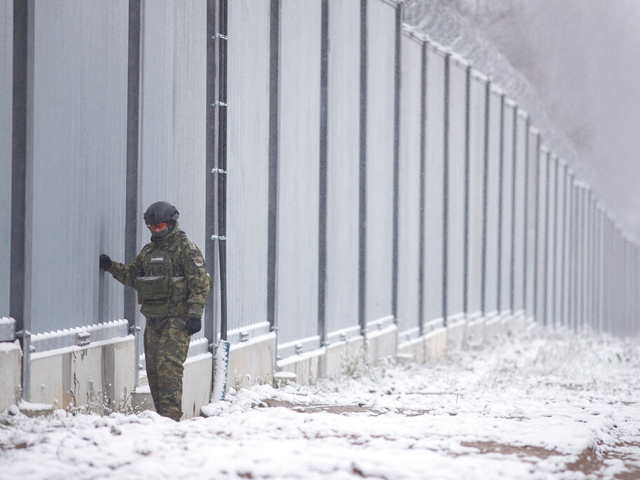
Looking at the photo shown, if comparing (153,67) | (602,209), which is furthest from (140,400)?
(602,209)

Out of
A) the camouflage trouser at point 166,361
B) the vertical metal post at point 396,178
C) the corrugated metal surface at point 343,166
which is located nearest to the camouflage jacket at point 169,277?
the camouflage trouser at point 166,361

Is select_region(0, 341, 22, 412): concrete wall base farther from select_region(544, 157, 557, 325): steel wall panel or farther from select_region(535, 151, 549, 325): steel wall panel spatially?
select_region(544, 157, 557, 325): steel wall panel

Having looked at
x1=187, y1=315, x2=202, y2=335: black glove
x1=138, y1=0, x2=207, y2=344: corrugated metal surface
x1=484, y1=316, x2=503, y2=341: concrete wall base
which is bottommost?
x1=484, y1=316, x2=503, y2=341: concrete wall base

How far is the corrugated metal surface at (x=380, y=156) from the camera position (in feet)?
48.3

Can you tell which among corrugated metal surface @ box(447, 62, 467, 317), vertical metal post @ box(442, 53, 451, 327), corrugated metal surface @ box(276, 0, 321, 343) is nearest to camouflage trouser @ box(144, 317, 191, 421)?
corrugated metal surface @ box(276, 0, 321, 343)

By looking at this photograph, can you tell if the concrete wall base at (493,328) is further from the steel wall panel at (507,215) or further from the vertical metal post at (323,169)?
the vertical metal post at (323,169)

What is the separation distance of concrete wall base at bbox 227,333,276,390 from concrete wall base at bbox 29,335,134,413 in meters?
1.88

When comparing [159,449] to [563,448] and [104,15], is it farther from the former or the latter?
[104,15]

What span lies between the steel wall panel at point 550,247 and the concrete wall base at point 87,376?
24513 millimetres

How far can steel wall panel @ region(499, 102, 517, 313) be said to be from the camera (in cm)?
2450

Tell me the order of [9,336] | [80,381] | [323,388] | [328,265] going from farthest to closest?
1. [328,265]
2. [323,388]
3. [80,381]
4. [9,336]

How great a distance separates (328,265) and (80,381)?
19.2 ft

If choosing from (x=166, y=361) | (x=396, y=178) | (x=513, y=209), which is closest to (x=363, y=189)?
(x=396, y=178)

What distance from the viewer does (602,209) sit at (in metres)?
52.3
